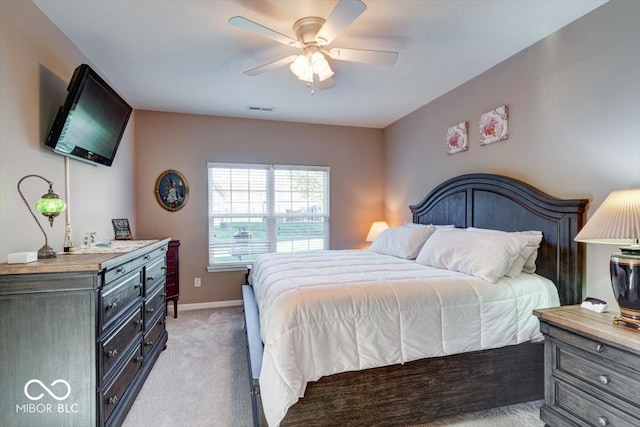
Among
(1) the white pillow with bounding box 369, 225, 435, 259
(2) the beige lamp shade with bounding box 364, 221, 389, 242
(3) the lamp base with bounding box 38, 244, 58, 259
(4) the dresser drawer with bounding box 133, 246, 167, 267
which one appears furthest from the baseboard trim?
→ (3) the lamp base with bounding box 38, 244, 58, 259

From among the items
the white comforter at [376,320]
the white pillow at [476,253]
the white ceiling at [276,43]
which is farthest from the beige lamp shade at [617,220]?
the white ceiling at [276,43]

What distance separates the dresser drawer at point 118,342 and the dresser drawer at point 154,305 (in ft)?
0.44

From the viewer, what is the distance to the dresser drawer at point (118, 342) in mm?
1733

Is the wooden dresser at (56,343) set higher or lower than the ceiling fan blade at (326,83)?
lower

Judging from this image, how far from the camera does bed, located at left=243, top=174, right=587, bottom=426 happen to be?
68.4 inches

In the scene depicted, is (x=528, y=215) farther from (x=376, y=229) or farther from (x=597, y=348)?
(x=376, y=229)

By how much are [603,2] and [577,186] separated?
3.89 ft

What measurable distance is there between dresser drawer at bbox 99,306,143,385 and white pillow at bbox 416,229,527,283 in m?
2.28

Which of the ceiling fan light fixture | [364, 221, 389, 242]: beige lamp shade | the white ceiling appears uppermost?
the white ceiling

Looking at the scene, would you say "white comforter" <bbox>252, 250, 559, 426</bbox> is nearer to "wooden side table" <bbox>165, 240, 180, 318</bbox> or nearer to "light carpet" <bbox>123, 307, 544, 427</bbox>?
"light carpet" <bbox>123, 307, 544, 427</bbox>

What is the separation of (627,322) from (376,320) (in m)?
1.26

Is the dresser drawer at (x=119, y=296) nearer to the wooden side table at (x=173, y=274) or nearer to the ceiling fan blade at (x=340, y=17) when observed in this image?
the wooden side table at (x=173, y=274)

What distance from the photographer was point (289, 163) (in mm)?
4656

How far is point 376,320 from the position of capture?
5.87 feet
